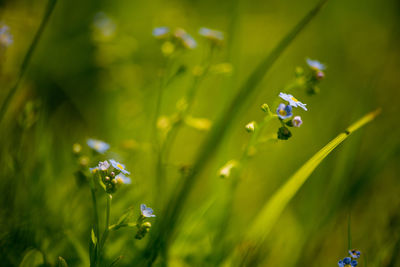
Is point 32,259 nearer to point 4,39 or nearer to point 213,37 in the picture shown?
point 4,39

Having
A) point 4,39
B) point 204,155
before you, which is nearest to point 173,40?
point 204,155

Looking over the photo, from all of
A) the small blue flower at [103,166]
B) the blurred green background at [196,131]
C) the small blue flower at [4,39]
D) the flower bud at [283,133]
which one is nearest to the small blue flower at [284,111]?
the flower bud at [283,133]

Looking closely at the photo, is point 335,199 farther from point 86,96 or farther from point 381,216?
point 86,96

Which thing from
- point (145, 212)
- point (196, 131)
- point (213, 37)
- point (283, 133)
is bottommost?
point (145, 212)

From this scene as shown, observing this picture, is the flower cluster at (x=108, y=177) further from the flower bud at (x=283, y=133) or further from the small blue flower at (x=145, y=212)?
the flower bud at (x=283, y=133)

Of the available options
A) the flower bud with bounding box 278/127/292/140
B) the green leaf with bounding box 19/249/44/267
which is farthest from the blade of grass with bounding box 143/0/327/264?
the green leaf with bounding box 19/249/44/267

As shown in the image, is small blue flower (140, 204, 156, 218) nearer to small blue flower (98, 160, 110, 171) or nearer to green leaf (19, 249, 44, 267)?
small blue flower (98, 160, 110, 171)

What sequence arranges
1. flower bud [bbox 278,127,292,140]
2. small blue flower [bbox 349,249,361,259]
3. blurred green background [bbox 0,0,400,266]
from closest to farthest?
small blue flower [bbox 349,249,361,259] < flower bud [bbox 278,127,292,140] < blurred green background [bbox 0,0,400,266]

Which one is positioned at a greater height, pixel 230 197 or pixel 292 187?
pixel 292 187
